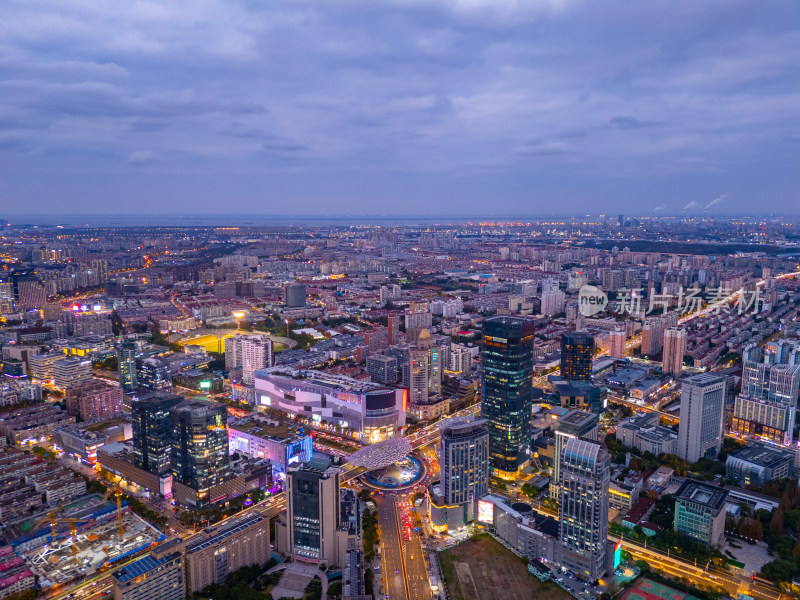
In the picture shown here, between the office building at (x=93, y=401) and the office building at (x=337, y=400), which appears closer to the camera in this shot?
the office building at (x=337, y=400)

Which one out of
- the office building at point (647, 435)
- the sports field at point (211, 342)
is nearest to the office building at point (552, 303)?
the sports field at point (211, 342)

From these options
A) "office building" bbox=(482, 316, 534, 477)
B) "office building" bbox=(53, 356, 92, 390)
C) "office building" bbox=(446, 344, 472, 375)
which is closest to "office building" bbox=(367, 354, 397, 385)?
"office building" bbox=(446, 344, 472, 375)

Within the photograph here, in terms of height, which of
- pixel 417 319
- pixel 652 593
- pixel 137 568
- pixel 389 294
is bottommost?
pixel 652 593

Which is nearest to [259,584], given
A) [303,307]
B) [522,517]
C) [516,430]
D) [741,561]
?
[522,517]

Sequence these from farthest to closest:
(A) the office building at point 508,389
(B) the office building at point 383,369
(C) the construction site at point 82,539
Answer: (B) the office building at point 383,369 < (A) the office building at point 508,389 < (C) the construction site at point 82,539

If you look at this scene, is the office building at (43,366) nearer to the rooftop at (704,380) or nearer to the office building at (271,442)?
the office building at (271,442)

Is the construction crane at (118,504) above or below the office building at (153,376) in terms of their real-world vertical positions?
below

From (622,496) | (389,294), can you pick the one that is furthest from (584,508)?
(389,294)

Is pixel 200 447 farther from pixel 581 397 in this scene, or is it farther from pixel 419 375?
pixel 581 397
